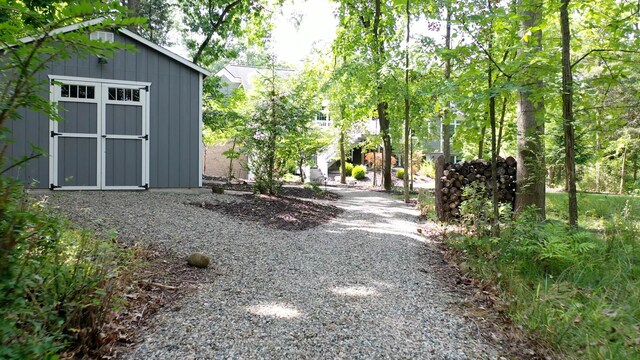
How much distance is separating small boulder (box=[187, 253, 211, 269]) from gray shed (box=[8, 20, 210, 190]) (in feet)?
18.7

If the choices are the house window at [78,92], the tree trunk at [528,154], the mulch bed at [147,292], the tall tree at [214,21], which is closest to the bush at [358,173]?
the tall tree at [214,21]

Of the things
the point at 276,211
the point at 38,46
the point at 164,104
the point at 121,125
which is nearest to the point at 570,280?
the point at 38,46

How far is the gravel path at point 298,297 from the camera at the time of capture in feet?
9.29

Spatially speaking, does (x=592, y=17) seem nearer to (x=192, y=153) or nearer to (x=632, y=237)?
(x=632, y=237)

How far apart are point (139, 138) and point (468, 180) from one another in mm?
7267

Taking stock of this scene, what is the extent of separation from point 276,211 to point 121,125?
408 cm

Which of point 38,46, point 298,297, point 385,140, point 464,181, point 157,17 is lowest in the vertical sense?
point 298,297

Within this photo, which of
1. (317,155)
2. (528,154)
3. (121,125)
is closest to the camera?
(528,154)

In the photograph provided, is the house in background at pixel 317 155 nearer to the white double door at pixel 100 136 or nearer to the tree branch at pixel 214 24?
the tree branch at pixel 214 24

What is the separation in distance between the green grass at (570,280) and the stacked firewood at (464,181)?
2.09m

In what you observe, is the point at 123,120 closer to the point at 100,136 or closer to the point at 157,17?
the point at 100,136

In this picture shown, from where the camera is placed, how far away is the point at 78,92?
356 inches

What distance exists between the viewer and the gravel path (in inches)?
111

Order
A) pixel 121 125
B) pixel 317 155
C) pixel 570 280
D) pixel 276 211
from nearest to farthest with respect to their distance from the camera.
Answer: pixel 570 280, pixel 276 211, pixel 121 125, pixel 317 155
